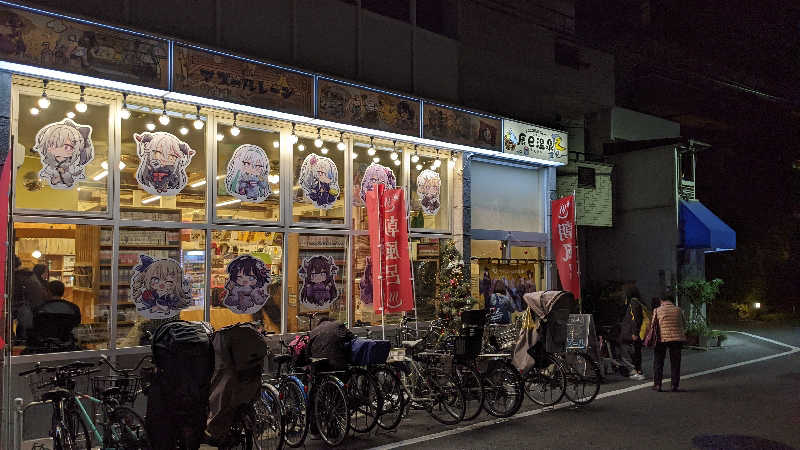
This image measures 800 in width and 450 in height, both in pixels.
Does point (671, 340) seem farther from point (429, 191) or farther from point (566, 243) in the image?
point (429, 191)

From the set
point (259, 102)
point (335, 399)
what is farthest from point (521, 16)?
point (335, 399)

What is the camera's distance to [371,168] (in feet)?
44.3

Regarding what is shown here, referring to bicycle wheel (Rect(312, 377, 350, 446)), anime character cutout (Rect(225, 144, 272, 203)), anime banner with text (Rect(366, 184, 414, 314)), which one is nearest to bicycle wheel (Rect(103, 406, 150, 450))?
bicycle wheel (Rect(312, 377, 350, 446))

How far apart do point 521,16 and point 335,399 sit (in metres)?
12.7

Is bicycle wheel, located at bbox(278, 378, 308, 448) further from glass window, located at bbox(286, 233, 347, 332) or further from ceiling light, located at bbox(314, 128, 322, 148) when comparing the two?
ceiling light, located at bbox(314, 128, 322, 148)

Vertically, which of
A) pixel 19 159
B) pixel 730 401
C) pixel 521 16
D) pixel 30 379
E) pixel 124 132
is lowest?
pixel 730 401

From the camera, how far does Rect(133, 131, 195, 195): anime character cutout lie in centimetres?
1021

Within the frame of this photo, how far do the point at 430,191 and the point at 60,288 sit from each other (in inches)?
316

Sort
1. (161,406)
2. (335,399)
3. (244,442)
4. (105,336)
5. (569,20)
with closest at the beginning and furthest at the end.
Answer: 1. (161,406)
2. (244,442)
3. (335,399)
4. (105,336)
5. (569,20)

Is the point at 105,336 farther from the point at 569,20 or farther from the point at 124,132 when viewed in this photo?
the point at 569,20

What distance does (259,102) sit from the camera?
36.2 ft

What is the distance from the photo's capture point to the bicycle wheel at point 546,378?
10.7m

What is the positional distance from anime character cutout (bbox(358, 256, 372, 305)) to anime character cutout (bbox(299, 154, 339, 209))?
157 cm

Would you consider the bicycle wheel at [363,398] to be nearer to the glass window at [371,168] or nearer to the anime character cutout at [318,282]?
the anime character cutout at [318,282]
